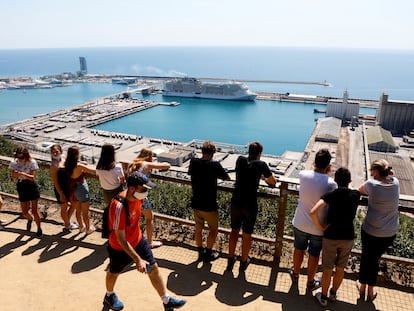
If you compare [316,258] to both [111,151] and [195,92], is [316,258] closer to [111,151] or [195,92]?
[111,151]

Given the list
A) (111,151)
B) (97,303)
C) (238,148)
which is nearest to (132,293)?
(97,303)

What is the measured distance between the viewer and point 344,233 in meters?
2.22

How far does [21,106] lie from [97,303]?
5802 cm

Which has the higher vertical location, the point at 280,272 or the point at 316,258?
the point at 316,258

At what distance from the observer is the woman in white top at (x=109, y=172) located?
271 centimetres

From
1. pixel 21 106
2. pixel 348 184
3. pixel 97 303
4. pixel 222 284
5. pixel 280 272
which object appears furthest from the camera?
pixel 21 106

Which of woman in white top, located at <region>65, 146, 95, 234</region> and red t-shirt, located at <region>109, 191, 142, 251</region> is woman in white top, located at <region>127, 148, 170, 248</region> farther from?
woman in white top, located at <region>65, 146, 95, 234</region>

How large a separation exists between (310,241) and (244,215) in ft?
1.77

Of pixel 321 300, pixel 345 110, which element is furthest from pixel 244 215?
→ pixel 345 110

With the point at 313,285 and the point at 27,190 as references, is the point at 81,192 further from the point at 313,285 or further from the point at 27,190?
the point at 313,285

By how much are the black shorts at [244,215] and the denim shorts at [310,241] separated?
0.36 m

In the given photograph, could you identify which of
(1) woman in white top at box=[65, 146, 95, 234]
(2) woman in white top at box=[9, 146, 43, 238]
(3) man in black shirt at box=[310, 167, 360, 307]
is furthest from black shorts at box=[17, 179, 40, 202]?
(3) man in black shirt at box=[310, 167, 360, 307]

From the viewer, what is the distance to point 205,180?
2.66 metres

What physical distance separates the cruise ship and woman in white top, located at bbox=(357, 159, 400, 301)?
5563 centimetres
